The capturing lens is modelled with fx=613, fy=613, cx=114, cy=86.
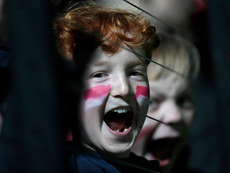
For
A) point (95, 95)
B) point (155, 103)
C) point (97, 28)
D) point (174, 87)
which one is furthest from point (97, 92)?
point (174, 87)

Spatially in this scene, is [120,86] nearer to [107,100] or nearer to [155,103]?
[107,100]

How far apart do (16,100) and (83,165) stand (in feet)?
0.55

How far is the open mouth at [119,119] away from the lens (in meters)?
1.09

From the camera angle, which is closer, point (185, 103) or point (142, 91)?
point (142, 91)

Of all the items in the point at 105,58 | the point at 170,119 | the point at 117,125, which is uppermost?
the point at 105,58

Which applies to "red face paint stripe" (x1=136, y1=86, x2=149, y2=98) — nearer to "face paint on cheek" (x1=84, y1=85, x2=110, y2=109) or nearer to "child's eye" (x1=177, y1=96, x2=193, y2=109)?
"face paint on cheek" (x1=84, y1=85, x2=110, y2=109)

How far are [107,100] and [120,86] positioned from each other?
3cm

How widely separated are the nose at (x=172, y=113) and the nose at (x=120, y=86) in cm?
51

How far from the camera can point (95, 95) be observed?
108 cm

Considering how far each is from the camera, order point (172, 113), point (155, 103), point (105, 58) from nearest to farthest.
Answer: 1. point (105, 58)
2. point (155, 103)
3. point (172, 113)

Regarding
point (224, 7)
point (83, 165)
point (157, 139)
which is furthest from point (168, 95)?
point (83, 165)

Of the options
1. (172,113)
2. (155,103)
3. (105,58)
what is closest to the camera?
(105,58)

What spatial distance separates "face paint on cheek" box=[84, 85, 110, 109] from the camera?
1.08 m

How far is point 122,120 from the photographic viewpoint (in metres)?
1.10
